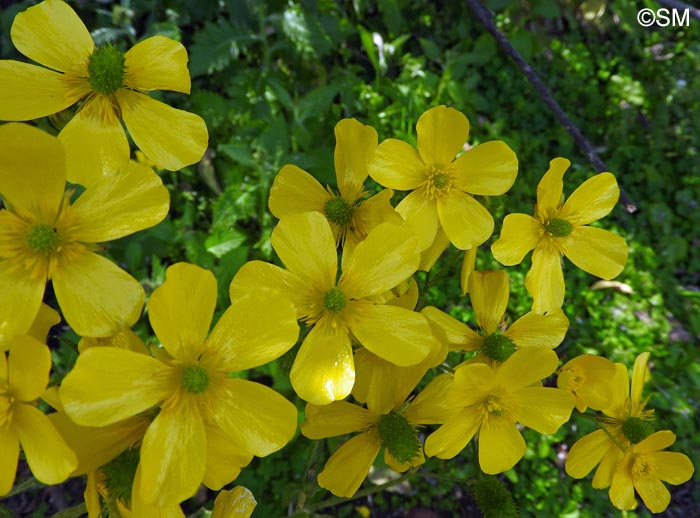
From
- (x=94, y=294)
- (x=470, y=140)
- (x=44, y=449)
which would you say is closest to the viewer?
(x=44, y=449)

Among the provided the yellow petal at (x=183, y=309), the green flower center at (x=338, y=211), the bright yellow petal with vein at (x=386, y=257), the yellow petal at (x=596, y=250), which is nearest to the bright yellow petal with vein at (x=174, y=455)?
the yellow petal at (x=183, y=309)

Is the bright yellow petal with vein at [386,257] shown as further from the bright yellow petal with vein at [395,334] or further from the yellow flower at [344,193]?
the yellow flower at [344,193]

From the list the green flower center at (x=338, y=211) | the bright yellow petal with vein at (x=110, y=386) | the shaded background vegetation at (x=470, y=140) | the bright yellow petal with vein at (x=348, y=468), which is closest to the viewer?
the bright yellow petal with vein at (x=110, y=386)

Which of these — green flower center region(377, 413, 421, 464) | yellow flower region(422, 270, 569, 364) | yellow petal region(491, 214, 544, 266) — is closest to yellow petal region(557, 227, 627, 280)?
yellow petal region(491, 214, 544, 266)

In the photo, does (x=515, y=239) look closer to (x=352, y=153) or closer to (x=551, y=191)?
(x=551, y=191)

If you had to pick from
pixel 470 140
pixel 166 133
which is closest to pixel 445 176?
pixel 166 133

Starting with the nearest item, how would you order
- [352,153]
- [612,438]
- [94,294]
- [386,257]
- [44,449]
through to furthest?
1. [44,449]
2. [94,294]
3. [386,257]
4. [352,153]
5. [612,438]
